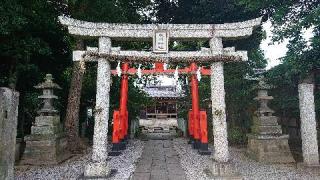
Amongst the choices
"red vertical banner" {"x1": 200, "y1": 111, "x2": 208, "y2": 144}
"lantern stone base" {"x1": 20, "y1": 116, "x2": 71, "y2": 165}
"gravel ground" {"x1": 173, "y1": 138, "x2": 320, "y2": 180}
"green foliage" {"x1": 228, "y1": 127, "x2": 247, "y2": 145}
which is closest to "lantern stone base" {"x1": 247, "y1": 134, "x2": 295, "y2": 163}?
"gravel ground" {"x1": 173, "y1": 138, "x2": 320, "y2": 180}

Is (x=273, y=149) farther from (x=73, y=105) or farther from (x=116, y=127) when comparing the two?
(x=73, y=105)

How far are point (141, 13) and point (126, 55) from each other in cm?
890

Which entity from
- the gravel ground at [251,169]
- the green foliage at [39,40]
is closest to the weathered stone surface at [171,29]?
the green foliage at [39,40]

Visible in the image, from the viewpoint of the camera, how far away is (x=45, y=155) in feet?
34.0

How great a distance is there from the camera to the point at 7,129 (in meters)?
4.95

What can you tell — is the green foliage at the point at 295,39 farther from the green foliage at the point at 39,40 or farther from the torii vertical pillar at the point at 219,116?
the green foliage at the point at 39,40

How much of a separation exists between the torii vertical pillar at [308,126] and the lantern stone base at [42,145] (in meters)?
8.42

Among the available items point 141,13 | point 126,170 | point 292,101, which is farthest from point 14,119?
point 141,13

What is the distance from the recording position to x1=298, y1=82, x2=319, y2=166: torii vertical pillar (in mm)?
8836

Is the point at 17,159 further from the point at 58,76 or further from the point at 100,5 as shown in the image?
the point at 100,5

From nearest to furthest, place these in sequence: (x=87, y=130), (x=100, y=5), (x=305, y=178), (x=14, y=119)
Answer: (x=14, y=119), (x=305, y=178), (x=100, y=5), (x=87, y=130)

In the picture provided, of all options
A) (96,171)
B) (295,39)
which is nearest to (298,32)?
(295,39)

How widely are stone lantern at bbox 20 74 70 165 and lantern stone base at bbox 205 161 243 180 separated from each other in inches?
228

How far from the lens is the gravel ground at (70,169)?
27.3 feet
